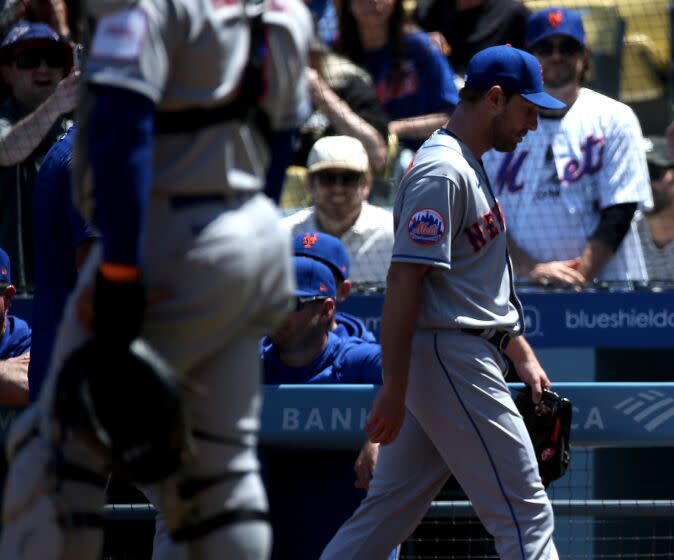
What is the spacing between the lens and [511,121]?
13.2 feet

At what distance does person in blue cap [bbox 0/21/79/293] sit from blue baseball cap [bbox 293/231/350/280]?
149 cm

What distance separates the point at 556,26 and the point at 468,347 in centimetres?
261

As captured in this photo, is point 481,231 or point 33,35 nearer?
point 481,231

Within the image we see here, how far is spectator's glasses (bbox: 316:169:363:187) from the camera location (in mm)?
5965

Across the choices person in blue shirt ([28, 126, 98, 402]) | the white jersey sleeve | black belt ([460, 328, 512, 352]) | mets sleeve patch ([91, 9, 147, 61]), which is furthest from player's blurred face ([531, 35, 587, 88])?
mets sleeve patch ([91, 9, 147, 61])

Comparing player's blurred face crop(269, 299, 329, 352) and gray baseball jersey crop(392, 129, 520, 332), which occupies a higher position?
gray baseball jersey crop(392, 129, 520, 332)

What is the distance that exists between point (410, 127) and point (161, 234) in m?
4.24

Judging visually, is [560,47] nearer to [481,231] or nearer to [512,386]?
[512,386]

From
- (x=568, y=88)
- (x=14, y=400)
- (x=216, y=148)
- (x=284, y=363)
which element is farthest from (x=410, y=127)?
(x=216, y=148)

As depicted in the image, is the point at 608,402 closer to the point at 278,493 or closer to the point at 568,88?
the point at 278,493

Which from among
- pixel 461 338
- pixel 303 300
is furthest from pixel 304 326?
pixel 461 338

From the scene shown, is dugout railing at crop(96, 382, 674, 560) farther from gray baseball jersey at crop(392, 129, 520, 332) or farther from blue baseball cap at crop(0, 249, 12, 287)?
blue baseball cap at crop(0, 249, 12, 287)

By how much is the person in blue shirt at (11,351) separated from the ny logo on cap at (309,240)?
3.50 feet

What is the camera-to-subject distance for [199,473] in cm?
248
